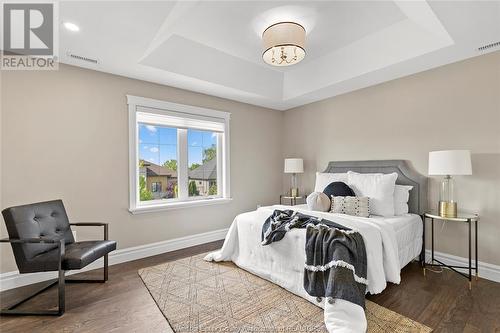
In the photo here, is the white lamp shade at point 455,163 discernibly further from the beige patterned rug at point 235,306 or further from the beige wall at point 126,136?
the beige patterned rug at point 235,306

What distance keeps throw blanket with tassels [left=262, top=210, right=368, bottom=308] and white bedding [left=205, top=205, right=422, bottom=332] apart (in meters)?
0.08

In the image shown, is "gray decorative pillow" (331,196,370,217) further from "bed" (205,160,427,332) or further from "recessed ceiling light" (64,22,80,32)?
"recessed ceiling light" (64,22,80,32)

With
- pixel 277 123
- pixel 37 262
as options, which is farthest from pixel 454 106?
pixel 37 262

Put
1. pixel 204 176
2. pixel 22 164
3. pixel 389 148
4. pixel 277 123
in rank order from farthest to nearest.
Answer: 1. pixel 277 123
2. pixel 204 176
3. pixel 389 148
4. pixel 22 164

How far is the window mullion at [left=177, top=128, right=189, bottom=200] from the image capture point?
153 inches

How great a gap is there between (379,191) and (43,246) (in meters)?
3.67

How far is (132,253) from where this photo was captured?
3.29 metres

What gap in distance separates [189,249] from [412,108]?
372 cm

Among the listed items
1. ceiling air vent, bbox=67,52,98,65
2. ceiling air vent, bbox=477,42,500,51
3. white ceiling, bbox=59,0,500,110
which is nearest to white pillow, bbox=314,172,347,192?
white ceiling, bbox=59,0,500,110

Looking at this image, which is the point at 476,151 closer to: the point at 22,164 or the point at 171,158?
the point at 171,158

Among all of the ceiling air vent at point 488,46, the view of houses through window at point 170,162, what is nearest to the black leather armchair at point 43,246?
the view of houses through window at point 170,162

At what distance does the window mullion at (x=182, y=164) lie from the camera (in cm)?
388

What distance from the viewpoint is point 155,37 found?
2445mm

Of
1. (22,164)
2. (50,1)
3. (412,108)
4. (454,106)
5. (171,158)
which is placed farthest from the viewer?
(171,158)
